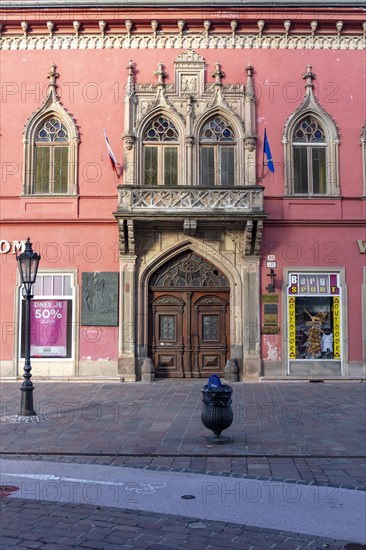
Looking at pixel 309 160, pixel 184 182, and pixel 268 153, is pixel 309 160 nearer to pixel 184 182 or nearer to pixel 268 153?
pixel 268 153

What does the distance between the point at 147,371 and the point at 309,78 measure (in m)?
10.2

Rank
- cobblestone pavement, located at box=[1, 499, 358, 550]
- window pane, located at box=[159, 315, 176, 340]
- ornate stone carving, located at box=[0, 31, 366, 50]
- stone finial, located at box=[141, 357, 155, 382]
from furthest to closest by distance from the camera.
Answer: ornate stone carving, located at box=[0, 31, 366, 50] → window pane, located at box=[159, 315, 176, 340] → stone finial, located at box=[141, 357, 155, 382] → cobblestone pavement, located at box=[1, 499, 358, 550]

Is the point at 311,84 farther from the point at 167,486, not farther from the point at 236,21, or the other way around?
the point at 167,486

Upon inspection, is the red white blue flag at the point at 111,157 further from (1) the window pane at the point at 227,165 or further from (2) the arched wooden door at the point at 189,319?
(2) the arched wooden door at the point at 189,319

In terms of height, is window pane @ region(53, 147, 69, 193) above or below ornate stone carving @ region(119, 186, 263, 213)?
above

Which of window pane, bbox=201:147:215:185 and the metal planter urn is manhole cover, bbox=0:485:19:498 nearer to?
the metal planter urn

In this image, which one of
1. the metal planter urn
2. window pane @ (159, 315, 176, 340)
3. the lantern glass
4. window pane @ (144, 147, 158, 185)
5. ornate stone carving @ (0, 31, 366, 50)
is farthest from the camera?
ornate stone carving @ (0, 31, 366, 50)

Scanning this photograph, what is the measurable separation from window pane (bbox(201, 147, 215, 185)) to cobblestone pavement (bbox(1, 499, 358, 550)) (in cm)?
1269

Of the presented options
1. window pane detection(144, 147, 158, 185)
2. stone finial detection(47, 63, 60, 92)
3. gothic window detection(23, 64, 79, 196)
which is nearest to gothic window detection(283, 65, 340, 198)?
window pane detection(144, 147, 158, 185)

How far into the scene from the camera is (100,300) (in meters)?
17.0

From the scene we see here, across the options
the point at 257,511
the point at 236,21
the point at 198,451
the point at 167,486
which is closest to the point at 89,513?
the point at 167,486

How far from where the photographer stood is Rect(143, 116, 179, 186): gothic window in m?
17.4

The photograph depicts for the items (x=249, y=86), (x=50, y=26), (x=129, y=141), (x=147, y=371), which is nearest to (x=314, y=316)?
(x=147, y=371)

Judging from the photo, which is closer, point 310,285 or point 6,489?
point 6,489
